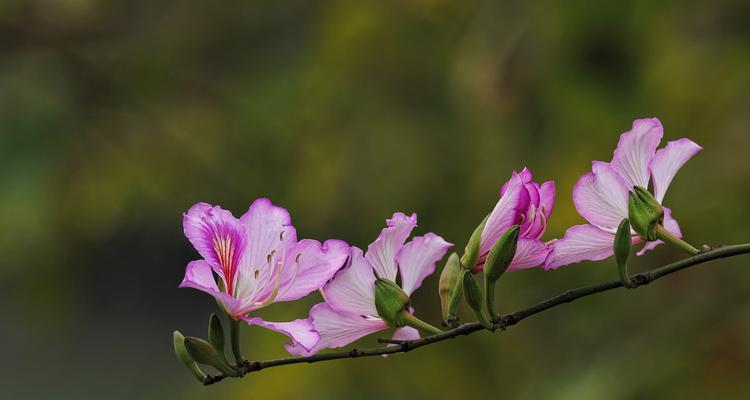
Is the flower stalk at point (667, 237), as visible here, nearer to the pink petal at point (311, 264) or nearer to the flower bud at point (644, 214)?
the flower bud at point (644, 214)

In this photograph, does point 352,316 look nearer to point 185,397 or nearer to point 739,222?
point 739,222

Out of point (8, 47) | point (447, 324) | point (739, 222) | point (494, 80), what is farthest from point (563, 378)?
point (8, 47)

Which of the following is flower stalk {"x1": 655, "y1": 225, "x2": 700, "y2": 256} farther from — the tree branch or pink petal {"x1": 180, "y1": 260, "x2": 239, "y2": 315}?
pink petal {"x1": 180, "y1": 260, "x2": 239, "y2": 315}

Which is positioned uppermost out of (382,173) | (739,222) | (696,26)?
(696,26)

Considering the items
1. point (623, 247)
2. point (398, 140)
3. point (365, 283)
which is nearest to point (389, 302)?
point (365, 283)

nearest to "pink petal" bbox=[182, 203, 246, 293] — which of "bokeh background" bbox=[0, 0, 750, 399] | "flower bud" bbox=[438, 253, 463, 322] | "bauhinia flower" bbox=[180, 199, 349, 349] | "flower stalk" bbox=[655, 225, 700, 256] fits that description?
"bauhinia flower" bbox=[180, 199, 349, 349]

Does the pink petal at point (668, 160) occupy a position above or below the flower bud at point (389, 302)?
above

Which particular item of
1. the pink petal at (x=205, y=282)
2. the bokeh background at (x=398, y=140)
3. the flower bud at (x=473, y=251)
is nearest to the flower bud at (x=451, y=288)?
the flower bud at (x=473, y=251)
